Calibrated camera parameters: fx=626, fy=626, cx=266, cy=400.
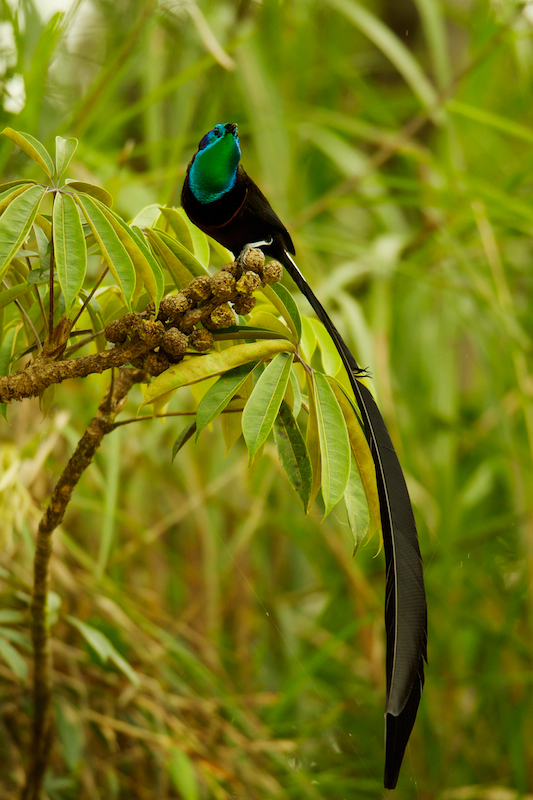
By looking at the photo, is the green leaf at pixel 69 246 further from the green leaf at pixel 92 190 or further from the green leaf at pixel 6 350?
the green leaf at pixel 6 350

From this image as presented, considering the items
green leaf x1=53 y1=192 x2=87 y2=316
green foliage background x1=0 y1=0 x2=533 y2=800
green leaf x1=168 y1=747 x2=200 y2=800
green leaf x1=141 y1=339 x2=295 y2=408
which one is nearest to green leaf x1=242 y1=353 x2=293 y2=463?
green leaf x1=141 y1=339 x2=295 y2=408

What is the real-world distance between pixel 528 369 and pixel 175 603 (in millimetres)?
908

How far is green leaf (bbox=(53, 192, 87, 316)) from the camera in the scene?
37cm

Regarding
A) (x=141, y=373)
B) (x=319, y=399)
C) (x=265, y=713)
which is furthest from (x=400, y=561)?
(x=265, y=713)

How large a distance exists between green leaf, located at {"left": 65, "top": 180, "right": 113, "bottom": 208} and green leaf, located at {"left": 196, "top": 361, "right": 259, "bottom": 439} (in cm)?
14

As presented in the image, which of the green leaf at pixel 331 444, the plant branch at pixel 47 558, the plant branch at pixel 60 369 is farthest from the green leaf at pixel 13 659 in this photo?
the green leaf at pixel 331 444

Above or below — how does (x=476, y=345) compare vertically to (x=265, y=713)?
above

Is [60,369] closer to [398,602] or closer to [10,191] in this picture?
[10,191]

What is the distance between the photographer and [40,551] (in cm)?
50

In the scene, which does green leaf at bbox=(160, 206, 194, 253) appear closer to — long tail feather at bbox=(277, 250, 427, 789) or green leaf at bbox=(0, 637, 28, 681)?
long tail feather at bbox=(277, 250, 427, 789)

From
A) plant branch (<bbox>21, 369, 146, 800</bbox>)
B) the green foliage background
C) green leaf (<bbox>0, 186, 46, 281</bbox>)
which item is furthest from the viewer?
the green foliage background

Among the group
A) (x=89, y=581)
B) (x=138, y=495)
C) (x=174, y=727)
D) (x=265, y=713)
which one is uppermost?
(x=138, y=495)

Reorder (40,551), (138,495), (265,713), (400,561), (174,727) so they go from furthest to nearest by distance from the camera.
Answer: (138,495) < (265,713) < (174,727) < (40,551) < (400,561)

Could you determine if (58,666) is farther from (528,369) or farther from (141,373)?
(528,369)
